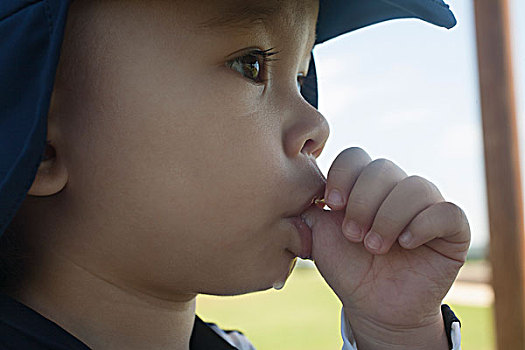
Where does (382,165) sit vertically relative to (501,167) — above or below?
above

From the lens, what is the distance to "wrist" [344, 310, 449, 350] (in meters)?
0.71

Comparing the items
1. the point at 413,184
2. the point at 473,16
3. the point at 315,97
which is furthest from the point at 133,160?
the point at 473,16

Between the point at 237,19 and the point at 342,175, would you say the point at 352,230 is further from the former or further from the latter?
the point at 237,19

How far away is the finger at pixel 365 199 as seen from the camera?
662 mm

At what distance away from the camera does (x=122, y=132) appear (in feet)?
2.01

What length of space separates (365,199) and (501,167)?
1.16 m

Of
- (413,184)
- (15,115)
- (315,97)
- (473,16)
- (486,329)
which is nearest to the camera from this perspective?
(15,115)

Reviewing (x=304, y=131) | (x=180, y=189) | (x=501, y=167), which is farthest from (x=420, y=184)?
(x=501, y=167)

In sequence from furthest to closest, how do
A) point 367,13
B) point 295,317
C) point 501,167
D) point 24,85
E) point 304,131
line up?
1. point 295,317
2. point 501,167
3. point 367,13
4. point 304,131
5. point 24,85

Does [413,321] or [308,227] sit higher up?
[308,227]

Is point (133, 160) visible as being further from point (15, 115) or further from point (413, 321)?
point (413, 321)

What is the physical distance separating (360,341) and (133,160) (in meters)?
0.36

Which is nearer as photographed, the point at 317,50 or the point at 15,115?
the point at 15,115

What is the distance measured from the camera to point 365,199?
2.17 feet
